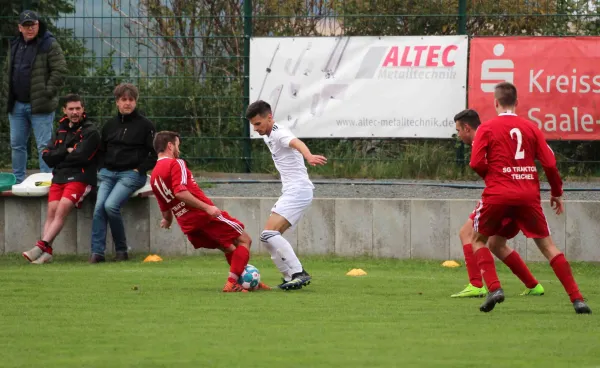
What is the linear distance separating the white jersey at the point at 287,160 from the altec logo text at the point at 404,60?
17.3 feet

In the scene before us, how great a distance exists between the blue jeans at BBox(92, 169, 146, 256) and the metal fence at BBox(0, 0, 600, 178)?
261cm

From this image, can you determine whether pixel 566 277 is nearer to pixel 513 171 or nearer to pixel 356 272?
pixel 513 171

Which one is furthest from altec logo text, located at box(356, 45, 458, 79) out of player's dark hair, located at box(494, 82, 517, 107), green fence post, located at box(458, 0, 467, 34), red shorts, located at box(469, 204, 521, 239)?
player's dark hair, located at box(494, 82, 517, 107)

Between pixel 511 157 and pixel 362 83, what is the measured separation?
23.3 ft

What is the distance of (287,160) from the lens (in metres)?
10.7

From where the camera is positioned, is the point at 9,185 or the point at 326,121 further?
the point at 326,121

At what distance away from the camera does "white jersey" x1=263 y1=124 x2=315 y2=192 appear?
10.6 meters

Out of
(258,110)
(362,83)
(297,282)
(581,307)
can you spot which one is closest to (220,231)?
(297,282)

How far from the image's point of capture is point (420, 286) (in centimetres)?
1088

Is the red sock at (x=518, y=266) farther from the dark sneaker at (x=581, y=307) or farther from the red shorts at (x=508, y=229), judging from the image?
the dark sneaker at (x=581, y=307)

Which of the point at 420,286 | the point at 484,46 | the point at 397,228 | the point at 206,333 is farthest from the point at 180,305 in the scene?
the point at 484,46

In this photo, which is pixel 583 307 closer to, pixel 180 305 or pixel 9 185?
pixel 180 305

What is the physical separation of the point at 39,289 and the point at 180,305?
1782mm

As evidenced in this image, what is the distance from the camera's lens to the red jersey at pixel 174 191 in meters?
10.3
